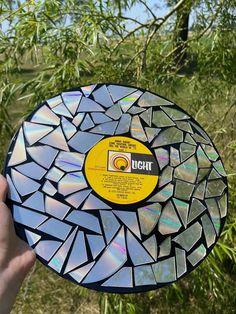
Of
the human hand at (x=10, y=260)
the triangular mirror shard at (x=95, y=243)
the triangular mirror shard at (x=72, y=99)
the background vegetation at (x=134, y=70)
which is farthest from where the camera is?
the background vegetation at (x=134, y=70)

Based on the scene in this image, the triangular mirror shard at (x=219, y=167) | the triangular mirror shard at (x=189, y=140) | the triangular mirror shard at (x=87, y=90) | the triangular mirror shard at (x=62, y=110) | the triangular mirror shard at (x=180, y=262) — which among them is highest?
the triangular mirror shard at (x=87, y=90)

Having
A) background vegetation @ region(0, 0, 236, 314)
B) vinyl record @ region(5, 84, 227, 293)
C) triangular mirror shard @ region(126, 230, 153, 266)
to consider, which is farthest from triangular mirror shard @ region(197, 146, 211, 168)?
background vegetation @ region(0, 0, 236, 314)

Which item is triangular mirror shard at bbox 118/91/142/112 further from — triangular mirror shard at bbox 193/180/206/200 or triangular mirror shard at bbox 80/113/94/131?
triangular mirror shard at bbox 193/180/206/200

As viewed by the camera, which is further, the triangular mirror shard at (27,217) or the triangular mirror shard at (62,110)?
the triangular mirror shard at (62,110)

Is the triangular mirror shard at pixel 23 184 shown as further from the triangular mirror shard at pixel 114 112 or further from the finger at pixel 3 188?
the triangular mirror shard at pixel 114 112

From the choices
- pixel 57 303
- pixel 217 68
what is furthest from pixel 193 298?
pixel 217 68

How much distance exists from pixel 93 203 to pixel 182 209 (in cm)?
19

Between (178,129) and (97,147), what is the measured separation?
0.63ft

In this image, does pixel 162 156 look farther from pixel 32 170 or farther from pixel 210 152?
pixel 32 170

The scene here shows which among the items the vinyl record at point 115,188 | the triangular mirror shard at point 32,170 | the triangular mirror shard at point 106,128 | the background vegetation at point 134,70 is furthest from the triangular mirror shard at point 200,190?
the background vegetation at point 134,70

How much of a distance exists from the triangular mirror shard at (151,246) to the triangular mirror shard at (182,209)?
3.0 inches

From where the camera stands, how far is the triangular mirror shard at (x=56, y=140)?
0.97 meters

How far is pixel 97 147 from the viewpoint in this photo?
990mm

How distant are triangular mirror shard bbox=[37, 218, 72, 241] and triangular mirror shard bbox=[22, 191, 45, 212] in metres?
0.03
